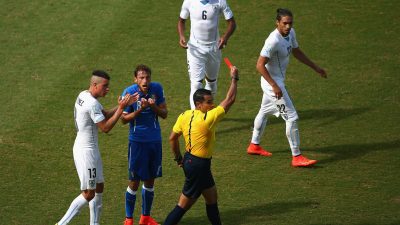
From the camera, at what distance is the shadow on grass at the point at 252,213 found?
13.3 m

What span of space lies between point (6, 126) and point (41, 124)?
0.65m

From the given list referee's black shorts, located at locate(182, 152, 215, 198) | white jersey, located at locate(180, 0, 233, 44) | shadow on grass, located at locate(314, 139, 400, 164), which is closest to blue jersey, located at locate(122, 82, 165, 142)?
referee's black shorts, located at locate(182, 152, 215, 198)

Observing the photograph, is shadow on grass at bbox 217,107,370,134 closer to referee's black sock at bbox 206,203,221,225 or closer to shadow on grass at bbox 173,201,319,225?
shadow on grass at bbox 173,201,319,225

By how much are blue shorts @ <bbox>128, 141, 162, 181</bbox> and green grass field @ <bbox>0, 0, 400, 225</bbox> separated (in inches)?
34.5

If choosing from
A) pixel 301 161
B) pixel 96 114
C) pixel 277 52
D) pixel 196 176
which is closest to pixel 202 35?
pixel 277 52

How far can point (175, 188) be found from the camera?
47.6 feet

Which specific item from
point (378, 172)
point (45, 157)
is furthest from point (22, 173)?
point (378, 172)

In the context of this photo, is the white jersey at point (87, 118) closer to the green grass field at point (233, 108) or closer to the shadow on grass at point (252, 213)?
the green grass field at point (233, 108)

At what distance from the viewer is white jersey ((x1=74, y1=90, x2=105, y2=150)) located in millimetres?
12203

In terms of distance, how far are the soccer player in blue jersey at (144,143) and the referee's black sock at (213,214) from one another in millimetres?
1080

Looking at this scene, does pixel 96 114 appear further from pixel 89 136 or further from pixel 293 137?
pixel 293 137

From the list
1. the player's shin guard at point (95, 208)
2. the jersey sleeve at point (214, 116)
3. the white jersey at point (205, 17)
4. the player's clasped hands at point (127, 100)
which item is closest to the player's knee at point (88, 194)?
the player's shin guard at point (95, 208)

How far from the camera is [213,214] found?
1232cm

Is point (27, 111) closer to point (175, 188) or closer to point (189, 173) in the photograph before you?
point (175, 188)
